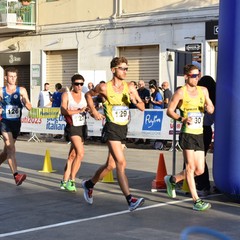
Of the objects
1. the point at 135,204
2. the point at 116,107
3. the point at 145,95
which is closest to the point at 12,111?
the point at 116,107

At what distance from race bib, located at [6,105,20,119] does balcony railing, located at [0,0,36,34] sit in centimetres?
1843

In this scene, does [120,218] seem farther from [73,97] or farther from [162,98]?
[162,98]

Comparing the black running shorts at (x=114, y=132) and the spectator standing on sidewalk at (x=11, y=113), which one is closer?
the black running shorts at (x=114, y=132)

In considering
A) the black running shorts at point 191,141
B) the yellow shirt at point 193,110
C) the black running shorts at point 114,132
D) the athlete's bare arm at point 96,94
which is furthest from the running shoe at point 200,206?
the athlete's bare arm at point 96,94

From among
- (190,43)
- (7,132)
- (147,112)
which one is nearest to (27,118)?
(147,112)

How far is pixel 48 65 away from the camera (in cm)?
2841

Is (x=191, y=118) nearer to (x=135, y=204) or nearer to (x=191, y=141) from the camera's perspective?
(x=191, y=141)

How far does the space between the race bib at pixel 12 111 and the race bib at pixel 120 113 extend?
247 centimetres

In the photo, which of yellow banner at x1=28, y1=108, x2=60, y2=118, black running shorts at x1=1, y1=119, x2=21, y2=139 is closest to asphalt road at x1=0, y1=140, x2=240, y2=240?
black running shorts at x1=1, y1=119, x2=21, y2=139

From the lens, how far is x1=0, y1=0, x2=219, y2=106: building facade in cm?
2244

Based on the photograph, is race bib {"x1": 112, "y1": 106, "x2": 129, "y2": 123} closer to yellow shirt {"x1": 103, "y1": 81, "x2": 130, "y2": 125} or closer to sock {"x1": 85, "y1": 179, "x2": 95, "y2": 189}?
yellow shirt {"x1": 103, "y1": 81, "x2": 130, "y2": 125}

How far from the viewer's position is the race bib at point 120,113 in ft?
26.9

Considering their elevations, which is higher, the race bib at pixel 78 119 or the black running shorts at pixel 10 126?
the race bib at pixel 78 119

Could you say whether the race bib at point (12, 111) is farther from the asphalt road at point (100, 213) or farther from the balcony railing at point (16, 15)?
the balcony railing at point (16, 15)
